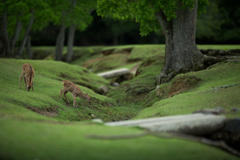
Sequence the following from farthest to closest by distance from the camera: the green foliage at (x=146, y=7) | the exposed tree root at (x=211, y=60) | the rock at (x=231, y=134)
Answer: the exposed tree root at (x=211, y=60), the green foliage at (x=146, y=7), the rock at (x=231, y=134)

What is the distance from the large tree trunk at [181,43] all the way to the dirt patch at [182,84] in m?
1.83

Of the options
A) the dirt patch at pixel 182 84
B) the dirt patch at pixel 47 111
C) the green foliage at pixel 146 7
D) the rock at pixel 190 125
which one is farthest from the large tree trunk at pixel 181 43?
the rock at pixel 190 125

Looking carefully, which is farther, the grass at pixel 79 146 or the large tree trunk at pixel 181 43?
the large tree trunk at pixel 181 43

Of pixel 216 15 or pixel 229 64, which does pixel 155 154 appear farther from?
pixel 216 15

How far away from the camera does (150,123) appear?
680cm

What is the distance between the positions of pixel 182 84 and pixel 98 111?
4432 millimetres

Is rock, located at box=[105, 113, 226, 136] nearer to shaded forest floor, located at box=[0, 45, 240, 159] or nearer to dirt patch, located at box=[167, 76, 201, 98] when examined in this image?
shaded forest floor, located at box=[0, 45, 240, 159]

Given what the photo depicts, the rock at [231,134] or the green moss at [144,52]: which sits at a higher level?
the green moss at [144,52]

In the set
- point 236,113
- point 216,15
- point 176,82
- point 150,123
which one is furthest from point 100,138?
point 216,15

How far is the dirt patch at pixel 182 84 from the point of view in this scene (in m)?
13.7

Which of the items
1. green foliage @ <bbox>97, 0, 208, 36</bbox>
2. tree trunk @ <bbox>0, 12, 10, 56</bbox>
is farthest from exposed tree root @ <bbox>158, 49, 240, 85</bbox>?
tree trunk @ <bbox>0, 12, 10, 56</bbox>

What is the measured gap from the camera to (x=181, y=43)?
16.5 m

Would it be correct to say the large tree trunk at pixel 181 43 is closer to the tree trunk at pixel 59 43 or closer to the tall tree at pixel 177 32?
the tall tree at pixel 177 32

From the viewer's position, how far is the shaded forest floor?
16.6 ft
